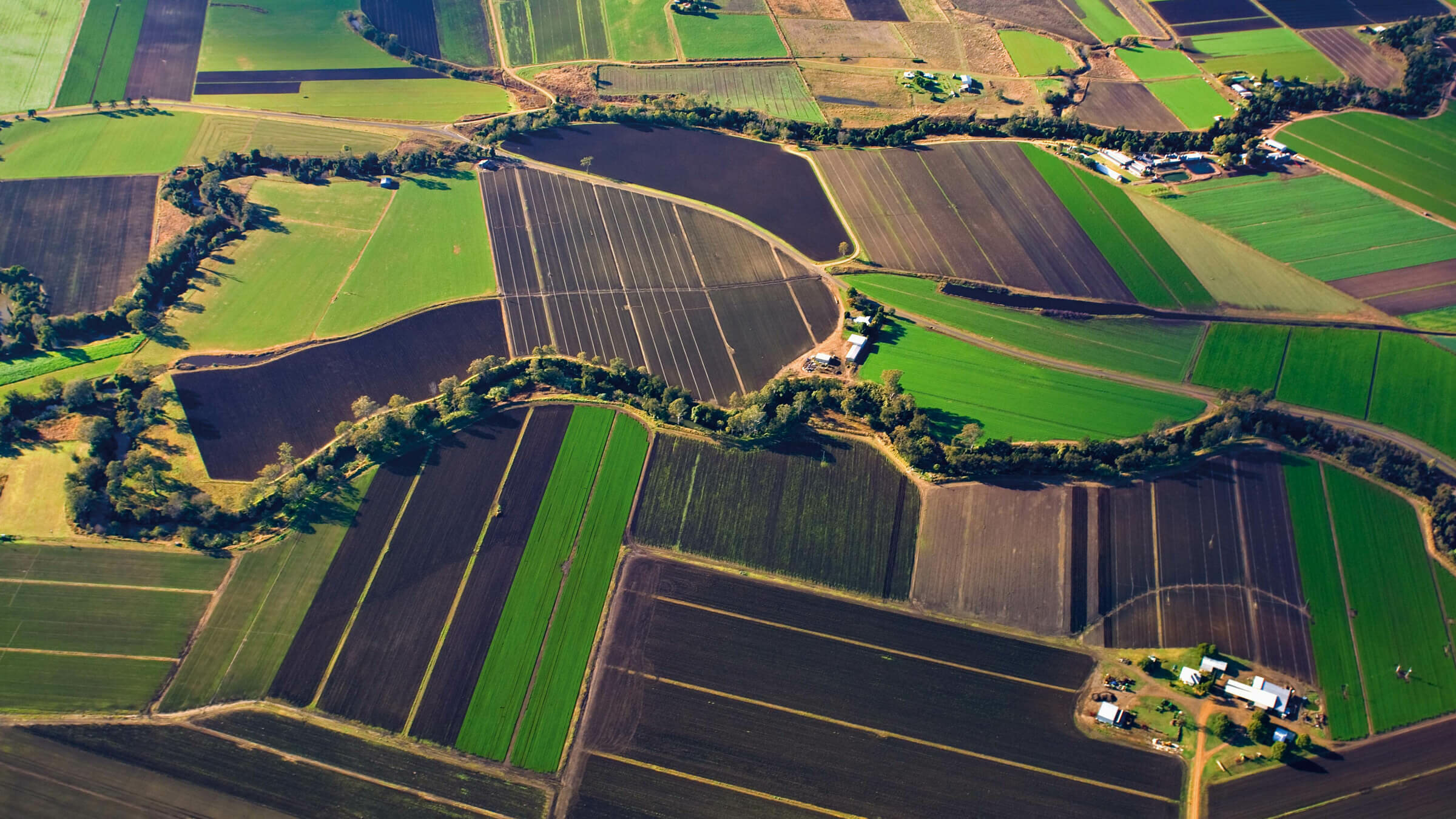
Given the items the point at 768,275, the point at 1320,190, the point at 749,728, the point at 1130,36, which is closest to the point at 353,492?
the point at 749,728

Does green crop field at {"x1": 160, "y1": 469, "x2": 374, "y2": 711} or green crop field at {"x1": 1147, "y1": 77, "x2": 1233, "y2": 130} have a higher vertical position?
green crop field at {"x1": 1147, "y1": 77, "x2": 1233, "y2": 130}

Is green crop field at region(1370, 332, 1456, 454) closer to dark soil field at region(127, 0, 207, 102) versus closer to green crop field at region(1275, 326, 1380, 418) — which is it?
green crop field at region(1275, 326, 1380, 418)

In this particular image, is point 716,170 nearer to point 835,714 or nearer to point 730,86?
point 730,86

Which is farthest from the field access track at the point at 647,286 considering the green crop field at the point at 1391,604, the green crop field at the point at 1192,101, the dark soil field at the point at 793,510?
the green crop field at the point at 1192,101

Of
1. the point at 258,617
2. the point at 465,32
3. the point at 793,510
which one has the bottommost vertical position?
the point at 258,617

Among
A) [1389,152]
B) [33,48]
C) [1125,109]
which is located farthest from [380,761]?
[1389,152]

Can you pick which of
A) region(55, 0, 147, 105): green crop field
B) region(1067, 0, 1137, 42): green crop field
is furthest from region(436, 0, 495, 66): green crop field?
region(1067, 0, 1137, 42): green crop field

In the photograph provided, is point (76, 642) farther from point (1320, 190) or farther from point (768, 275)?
point (1320, 190)
